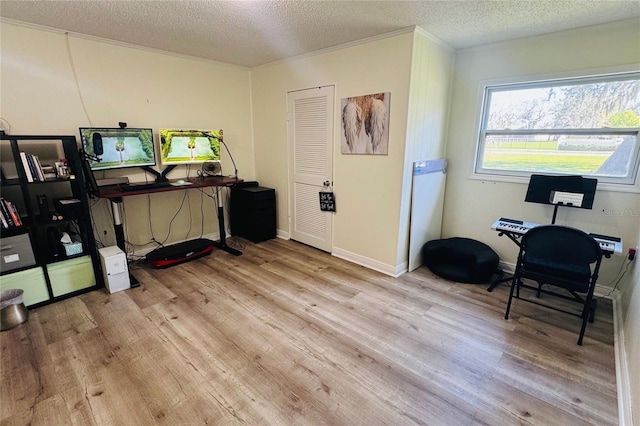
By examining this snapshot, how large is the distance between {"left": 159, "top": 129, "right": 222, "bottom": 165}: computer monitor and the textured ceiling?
0.96 meters

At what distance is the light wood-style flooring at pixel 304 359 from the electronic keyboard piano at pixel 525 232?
0.63m

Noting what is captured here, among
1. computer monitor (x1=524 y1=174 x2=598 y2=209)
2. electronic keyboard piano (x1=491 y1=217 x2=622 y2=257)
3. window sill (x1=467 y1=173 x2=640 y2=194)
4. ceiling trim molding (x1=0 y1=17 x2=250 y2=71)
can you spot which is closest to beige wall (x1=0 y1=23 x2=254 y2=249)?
ceiling trim molding (x1=0 y1=17 x2=250 y2=71)

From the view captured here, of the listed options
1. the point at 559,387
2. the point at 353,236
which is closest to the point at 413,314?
the point at 559,387

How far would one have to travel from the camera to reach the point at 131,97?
337cm

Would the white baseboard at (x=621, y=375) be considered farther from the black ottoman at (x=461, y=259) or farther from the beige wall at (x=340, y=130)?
the beige wall at (x=340, y=130)

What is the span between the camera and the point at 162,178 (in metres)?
3.62

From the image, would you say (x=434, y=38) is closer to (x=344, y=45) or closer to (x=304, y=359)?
(x=344, y=45)

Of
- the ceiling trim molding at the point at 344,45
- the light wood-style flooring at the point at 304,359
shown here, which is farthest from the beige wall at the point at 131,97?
the light wood-style flooring at the point at 304,359

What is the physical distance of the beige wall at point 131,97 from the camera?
2746 millimetres

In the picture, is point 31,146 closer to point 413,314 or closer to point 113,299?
point 113,299

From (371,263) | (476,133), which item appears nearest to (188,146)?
(371,263)

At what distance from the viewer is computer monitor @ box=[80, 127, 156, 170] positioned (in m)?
2.91

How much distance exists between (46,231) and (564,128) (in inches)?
194

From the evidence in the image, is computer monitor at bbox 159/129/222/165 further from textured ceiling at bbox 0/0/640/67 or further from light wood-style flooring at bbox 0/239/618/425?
light wood-style flooring at bbox 0/239/618/425
